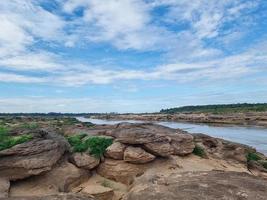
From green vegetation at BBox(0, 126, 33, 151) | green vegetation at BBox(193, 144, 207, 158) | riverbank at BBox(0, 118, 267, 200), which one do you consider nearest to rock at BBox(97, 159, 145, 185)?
riverbank at BBox(0, 118, 267, 200)

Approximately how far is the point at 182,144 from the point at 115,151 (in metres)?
4.13

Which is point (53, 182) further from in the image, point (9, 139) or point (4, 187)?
point (9, 139)

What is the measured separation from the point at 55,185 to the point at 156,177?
18.9 ft

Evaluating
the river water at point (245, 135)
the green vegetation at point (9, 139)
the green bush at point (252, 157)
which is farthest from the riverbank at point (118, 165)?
the river water at point (245, 135)

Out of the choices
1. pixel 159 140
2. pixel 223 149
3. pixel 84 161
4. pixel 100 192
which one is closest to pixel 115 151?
pixel 84 161

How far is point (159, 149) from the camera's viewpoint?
20234 millimetres

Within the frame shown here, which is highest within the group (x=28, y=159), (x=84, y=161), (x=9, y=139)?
(x=9, y=139)

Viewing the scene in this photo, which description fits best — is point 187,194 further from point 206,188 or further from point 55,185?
point 55,185

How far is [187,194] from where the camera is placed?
39.6 ft

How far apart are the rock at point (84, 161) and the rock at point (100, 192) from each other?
6.65ft

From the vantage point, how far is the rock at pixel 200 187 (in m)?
12.0

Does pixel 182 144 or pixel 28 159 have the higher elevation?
pixel 182 144

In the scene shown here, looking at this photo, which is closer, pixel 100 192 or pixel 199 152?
pixel 100 192

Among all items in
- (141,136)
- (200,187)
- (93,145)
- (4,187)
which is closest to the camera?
(200,187)
